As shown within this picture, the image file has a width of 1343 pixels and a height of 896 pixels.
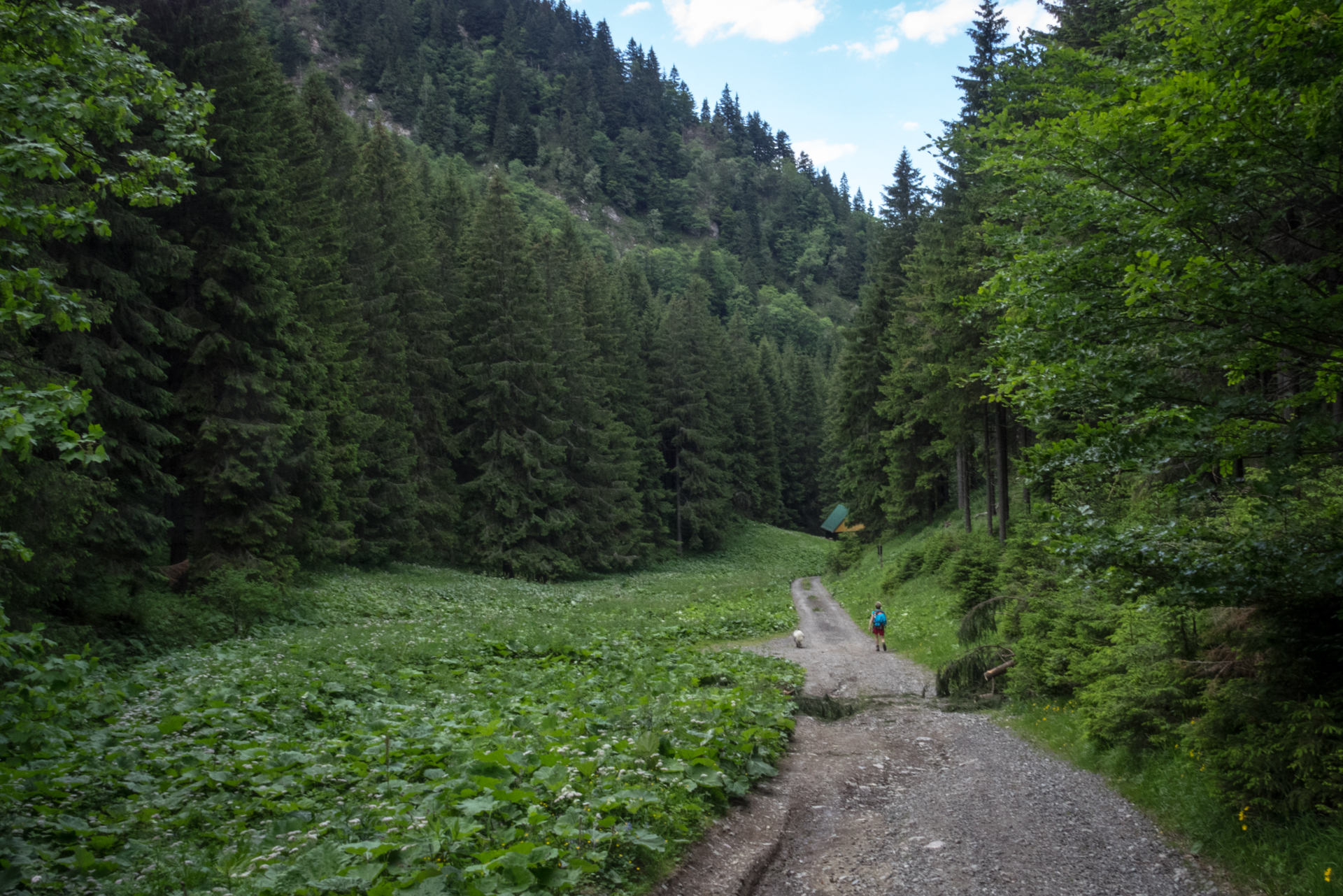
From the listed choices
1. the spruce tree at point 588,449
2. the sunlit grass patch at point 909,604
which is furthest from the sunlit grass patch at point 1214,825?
the spruce tree at point 588,449

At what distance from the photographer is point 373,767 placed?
644 centimetres

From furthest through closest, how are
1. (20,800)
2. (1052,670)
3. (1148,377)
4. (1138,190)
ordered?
(1052,670) → (1138,190) → (1148,377) → (20,800)

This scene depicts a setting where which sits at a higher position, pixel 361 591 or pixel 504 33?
pixel 504 33

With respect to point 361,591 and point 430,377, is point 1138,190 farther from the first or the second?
point 430,377

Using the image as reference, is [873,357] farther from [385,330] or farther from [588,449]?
[385,330]

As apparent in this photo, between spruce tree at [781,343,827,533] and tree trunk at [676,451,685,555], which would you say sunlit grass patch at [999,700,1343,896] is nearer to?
tree trunk at [676,451,685,555]

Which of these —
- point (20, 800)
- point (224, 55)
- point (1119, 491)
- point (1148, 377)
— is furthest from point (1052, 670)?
point (224, 55)

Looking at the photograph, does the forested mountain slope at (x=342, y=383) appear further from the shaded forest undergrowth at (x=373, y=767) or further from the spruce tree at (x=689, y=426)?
the shaded forest undergrowth at (x=373, y=767)

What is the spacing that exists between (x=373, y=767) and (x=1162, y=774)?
24.8 feet

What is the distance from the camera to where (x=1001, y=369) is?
8656mm

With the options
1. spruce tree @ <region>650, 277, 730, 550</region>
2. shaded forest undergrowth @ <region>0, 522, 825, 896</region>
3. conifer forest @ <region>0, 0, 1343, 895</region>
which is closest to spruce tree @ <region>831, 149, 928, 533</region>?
conifer forest @ <region>0, 0, 1343, 895</region>

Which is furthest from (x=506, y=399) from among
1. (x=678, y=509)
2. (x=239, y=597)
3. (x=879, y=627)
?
(x=879, y=627)

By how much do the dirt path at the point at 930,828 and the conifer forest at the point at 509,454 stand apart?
1.85ft

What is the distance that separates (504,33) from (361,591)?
609ft
